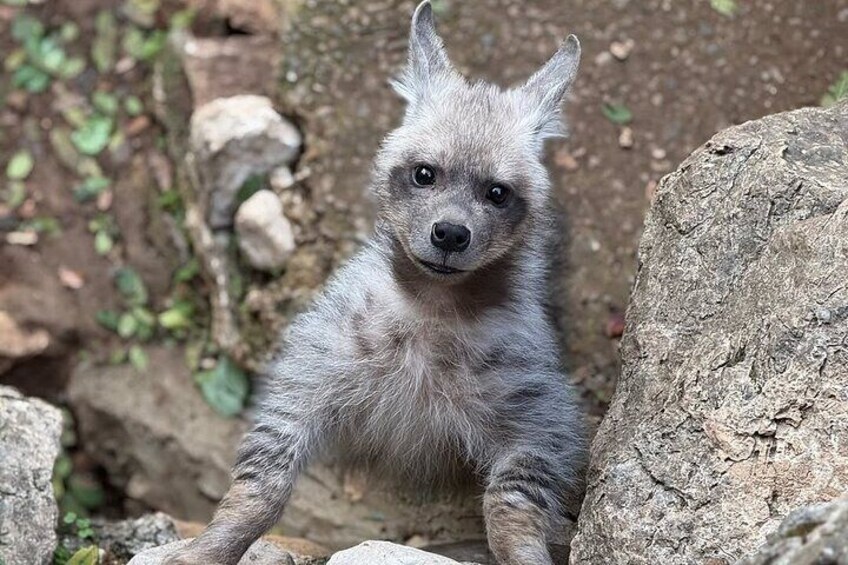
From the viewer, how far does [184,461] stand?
24.6ft

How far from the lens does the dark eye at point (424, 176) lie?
507cm

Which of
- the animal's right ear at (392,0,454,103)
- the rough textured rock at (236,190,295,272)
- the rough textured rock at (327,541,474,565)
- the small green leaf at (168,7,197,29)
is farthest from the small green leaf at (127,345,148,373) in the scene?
the rough textured rock at (327,541,474,565)

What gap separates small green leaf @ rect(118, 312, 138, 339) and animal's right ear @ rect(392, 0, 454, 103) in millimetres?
3132

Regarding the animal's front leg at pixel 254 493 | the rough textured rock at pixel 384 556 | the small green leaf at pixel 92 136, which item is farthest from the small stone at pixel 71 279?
A: the rough textured rock at pixel 384 556

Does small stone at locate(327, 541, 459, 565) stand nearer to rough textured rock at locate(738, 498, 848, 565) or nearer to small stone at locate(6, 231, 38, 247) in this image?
rough textured rock at locate(738, 498, 848, 565)

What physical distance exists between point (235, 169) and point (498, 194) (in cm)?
259

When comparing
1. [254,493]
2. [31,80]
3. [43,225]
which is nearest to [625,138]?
[254,493]

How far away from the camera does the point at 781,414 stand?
4.02 metres

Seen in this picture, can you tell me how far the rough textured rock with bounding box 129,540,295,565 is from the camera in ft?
15.7

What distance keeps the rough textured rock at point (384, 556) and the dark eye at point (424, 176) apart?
1.54 meters

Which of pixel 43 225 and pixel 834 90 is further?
pixel 43 225

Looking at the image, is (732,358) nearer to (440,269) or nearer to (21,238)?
(440,269)

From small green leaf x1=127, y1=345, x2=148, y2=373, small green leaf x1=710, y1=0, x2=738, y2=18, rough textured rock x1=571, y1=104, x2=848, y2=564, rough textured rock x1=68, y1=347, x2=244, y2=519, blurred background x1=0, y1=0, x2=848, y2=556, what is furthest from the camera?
small green leaf x1=127, y1=345, x2=148, y2=373

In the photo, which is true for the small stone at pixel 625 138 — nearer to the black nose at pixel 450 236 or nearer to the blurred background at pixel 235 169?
the blurred background at pixel 235 169
